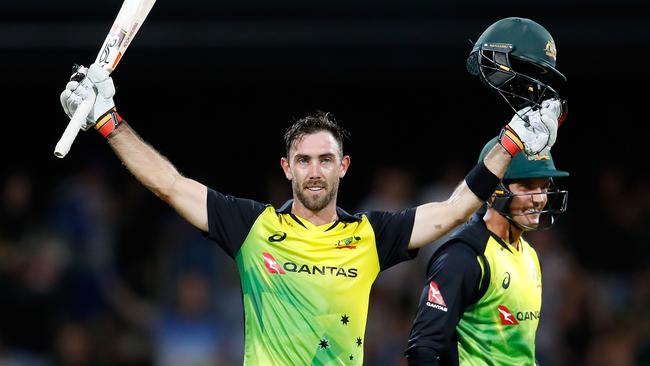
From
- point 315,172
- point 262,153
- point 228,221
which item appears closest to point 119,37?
point 228,221

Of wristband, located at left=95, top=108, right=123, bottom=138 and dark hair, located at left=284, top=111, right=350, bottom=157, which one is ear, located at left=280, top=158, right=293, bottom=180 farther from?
wristband, located at left=95, top=108, right=123, bottom=138

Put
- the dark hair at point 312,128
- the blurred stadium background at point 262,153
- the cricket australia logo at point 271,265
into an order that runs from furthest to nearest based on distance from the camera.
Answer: the blurred stadium background at point 262,153, the dark hair at point 312,128, the cricket australia logo at point 271,265

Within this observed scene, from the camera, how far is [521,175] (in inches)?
218

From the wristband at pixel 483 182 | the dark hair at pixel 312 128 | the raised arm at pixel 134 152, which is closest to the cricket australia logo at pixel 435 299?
the wristband at pixel 483 182

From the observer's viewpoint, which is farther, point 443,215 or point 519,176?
point 519,176

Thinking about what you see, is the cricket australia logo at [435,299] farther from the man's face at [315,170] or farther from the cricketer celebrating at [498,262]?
the man's face at [315,170]

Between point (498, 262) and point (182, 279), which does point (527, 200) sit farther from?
point (182, 279)

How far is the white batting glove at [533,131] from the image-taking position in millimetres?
4883

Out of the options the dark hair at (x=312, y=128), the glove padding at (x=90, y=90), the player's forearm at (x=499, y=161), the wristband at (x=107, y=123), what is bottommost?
the player's forearm at (x=499, y=161)

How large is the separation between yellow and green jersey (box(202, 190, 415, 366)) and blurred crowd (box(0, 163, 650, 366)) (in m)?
3.68

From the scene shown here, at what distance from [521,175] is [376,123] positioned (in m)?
5.41

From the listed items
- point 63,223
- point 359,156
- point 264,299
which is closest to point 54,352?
point 63,223

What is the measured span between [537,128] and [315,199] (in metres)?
0.99

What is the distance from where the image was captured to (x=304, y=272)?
5117 mm
